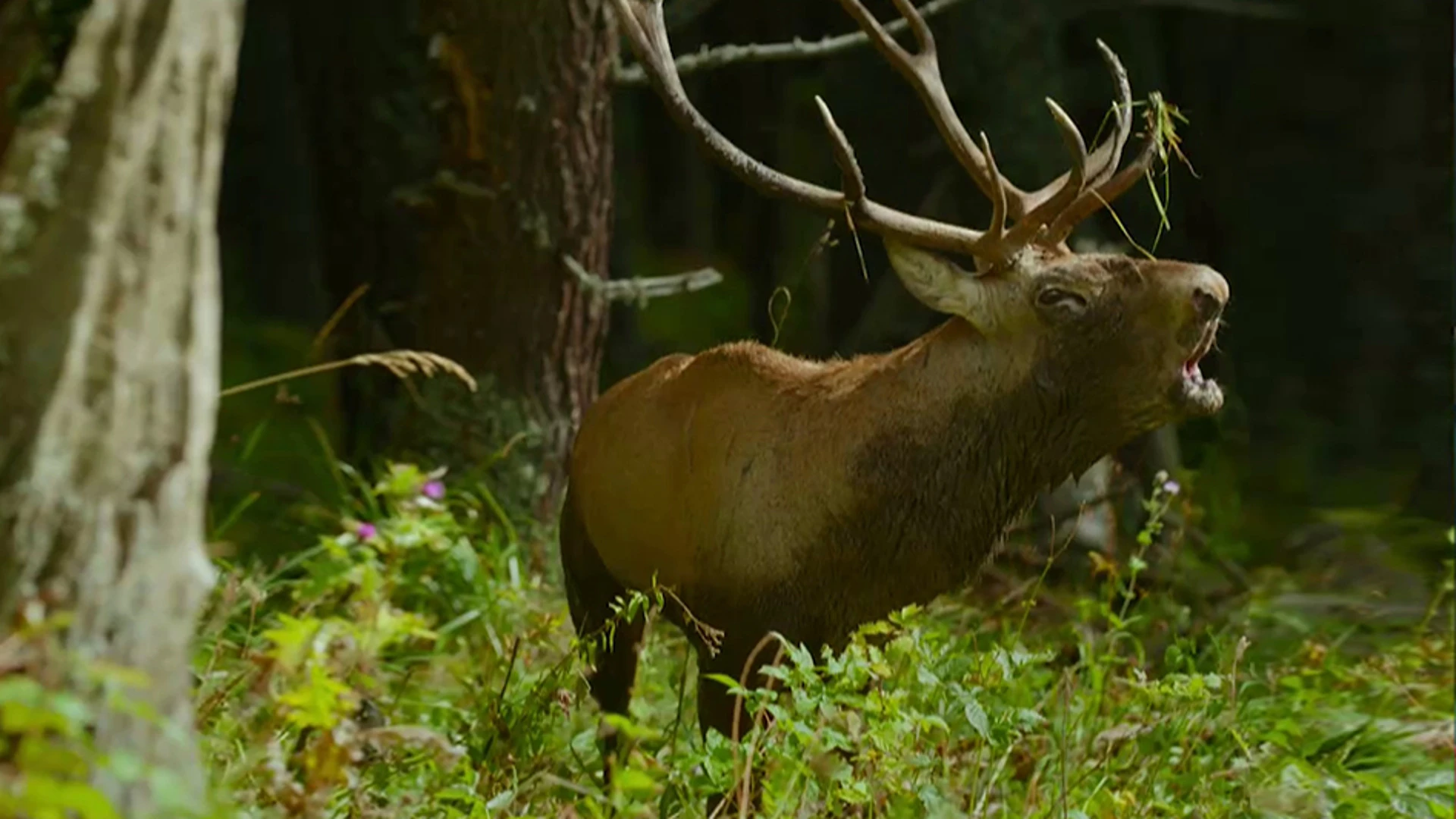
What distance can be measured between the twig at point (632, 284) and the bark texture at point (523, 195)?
0.12ft

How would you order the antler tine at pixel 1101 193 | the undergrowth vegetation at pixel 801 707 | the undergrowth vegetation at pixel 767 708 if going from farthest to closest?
the antler tine at pixel 1101 193
the undergrowth vegetation at pixel 801 707
the undergrowth vegetation at pixel 767 708

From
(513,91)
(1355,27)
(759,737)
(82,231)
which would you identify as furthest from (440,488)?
(1355,27)

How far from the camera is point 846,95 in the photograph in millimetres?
7941

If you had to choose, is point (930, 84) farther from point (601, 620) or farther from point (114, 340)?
point (114, 340)

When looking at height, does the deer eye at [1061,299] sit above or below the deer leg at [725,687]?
above

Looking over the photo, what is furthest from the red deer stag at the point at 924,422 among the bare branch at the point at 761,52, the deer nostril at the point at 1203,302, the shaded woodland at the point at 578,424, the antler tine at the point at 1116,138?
the bare branch at the point at 761,52

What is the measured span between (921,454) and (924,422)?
2.6 inches

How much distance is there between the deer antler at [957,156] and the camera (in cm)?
396

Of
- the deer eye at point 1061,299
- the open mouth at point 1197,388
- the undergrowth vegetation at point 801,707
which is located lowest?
the undergrowth vegetation at point 801,707

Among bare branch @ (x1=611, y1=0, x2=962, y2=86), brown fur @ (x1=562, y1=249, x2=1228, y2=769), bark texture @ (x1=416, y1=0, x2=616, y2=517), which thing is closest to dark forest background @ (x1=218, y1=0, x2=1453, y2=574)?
bark texture @ (x1=416, y1=0, x2=616, y2=517)

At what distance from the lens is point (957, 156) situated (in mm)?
4148

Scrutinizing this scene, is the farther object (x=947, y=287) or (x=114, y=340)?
(x=947, y=287)

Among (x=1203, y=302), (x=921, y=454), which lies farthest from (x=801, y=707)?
(x=1203, y=302)

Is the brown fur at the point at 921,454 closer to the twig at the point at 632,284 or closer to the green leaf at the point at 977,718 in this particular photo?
the green leaf at the point at 977,718
